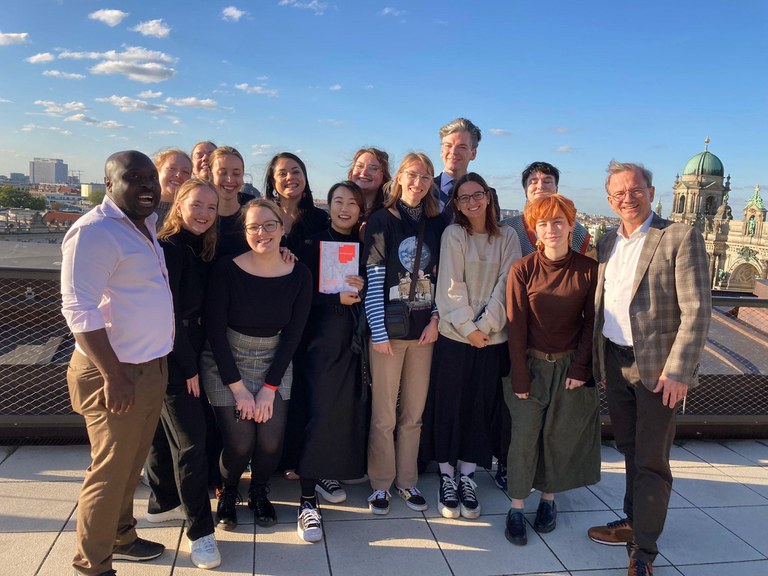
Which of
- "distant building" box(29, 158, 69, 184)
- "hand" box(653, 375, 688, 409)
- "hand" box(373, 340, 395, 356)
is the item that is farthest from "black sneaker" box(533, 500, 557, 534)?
"distant building" box(29, 158, 69, 184)

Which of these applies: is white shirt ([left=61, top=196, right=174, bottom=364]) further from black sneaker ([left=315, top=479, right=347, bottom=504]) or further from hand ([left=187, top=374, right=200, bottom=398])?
black sneaker ([left=315, top=479, right=347, bottom=504])

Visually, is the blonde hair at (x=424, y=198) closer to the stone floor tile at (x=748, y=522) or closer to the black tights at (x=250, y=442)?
the black tights at (x=250, y=442)

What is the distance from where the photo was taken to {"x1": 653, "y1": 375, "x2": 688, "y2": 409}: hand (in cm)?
273

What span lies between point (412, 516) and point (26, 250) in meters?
20.1

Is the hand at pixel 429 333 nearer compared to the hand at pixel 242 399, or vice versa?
the hand at pixel 242 399

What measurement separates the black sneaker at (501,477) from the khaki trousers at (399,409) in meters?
0.73

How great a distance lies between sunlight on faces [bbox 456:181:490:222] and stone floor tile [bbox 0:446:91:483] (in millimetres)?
3163

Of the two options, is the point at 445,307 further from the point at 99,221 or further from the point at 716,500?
the point at 716,500

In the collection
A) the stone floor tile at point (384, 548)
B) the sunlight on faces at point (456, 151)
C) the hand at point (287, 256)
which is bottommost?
the stone floor tile at point (384, 548)

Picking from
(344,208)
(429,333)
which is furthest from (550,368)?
(344,208)

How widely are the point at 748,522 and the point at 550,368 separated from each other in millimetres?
1870

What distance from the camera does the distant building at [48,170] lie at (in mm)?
184637

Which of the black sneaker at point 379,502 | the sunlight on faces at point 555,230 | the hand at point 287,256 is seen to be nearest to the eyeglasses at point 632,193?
the sunlight on faces at point 555,230

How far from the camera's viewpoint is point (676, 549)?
3.20m
